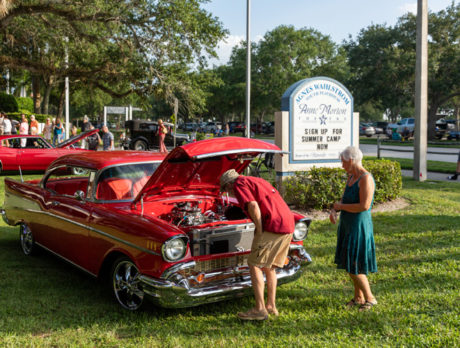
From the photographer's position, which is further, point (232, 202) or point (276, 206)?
point (232, 202)

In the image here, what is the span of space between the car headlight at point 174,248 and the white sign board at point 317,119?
5.69 metres

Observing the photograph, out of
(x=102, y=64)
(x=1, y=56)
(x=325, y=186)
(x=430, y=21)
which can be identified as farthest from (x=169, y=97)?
(x=430, y=21)

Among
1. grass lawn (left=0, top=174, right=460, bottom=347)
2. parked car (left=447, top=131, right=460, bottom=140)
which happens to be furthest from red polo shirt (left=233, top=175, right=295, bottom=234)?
parked car (left=447, top=131, right=460, bottom=140)

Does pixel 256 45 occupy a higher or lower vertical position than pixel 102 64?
→ higher

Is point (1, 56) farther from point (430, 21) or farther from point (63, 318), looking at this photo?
point (430, 21)

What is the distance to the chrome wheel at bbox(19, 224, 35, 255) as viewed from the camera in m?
6.33

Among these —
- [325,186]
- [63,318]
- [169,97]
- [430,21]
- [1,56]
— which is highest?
[430,21]

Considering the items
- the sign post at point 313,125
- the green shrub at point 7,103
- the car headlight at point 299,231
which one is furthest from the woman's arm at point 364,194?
the green shrub at point 7,103

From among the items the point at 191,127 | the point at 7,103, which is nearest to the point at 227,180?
the point at 7,103

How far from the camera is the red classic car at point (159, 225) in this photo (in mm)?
4137

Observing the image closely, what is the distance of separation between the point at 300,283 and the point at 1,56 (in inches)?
846

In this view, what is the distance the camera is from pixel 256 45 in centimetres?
5872

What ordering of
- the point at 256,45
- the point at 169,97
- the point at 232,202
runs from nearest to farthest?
the point at 232,202 < the point at 169,97 < the point at 256,45

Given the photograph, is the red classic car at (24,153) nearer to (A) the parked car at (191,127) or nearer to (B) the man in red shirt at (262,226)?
(B) the man in red shirt at (262,226)
